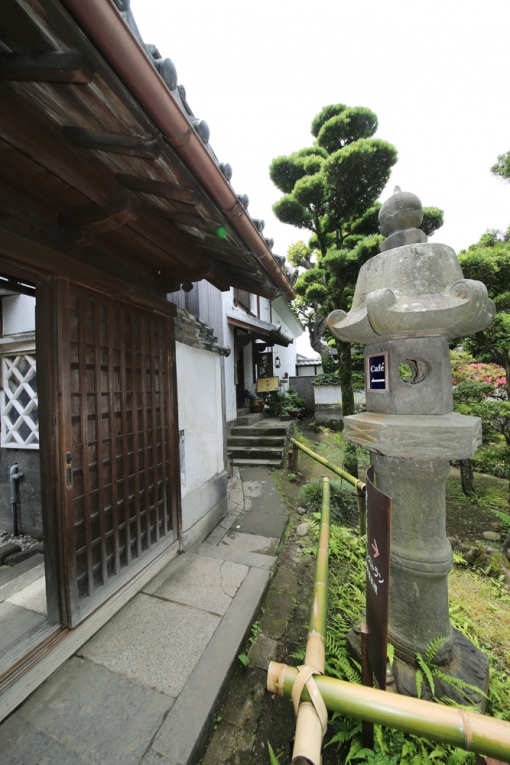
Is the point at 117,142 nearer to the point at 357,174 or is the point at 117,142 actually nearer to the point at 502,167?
the point at 357,174

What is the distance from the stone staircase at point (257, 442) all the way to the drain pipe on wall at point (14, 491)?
5.04 m

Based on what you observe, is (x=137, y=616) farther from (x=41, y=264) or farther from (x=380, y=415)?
(x=41, y=264)

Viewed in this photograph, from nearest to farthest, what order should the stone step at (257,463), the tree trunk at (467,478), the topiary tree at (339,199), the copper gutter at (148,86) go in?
the copper gutter at (148,86) → the topiary tree at (339,199) → the tree trunk at (467,478) → the stone step at (257,463)

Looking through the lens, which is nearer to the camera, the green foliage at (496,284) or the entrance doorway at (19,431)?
the entrance doorway at (19,431)

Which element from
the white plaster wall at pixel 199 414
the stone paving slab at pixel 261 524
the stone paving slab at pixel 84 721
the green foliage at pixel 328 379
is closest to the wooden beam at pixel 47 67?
the white plaster wall at pixel 199 414

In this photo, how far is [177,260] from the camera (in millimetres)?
3396

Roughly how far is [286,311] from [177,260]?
1671cm

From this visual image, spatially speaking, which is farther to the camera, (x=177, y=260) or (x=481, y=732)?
(x=177, y=260)

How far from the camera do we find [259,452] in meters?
8.53

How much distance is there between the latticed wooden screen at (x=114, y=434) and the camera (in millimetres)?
2574

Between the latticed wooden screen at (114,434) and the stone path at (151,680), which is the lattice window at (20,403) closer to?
the latticed wooden screen at (114,434)

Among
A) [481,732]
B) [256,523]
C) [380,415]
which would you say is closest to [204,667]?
[481,732]

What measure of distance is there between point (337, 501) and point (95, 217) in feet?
18.6

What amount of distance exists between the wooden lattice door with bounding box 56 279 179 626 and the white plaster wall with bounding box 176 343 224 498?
0.33m
